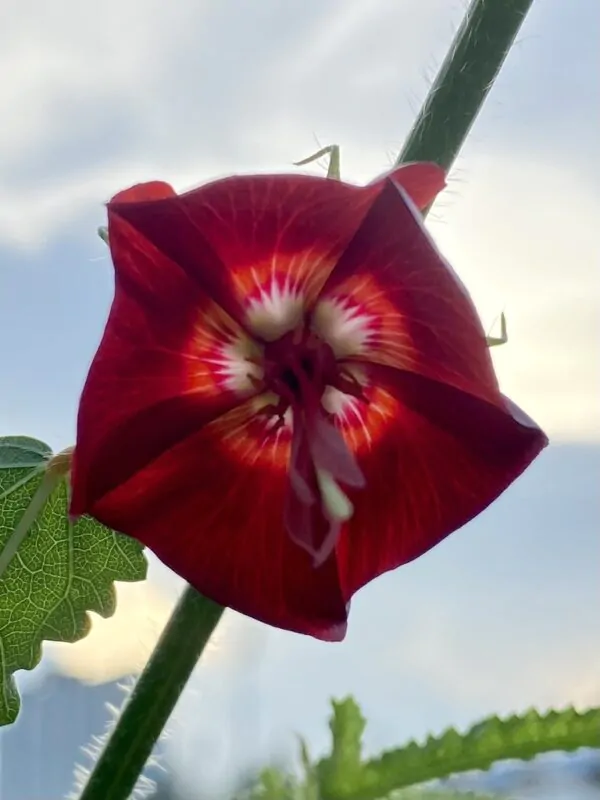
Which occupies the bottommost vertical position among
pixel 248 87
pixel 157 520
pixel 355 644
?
pixel 157 520

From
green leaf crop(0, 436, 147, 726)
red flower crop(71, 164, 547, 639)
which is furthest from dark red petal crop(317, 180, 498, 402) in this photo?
green leaf crop(0, 436, 147, 726)

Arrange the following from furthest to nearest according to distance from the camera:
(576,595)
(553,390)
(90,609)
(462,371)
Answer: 1. (576,595)
2. (553,390)
3. (90,609)
4. (462,371)

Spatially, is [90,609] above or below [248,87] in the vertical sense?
below

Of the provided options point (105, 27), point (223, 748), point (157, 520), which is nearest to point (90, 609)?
point (157, 520)

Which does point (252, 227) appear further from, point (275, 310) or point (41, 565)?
point (41, 565)

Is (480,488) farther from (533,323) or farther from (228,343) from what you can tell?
(533,323)

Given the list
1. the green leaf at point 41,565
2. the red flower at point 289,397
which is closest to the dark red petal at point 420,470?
the red flower at point 289,397

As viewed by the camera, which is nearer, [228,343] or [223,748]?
[228,343]

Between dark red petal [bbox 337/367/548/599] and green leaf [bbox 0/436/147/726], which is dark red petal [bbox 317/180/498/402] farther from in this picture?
green leaf [bbox 0/436/147/726]
